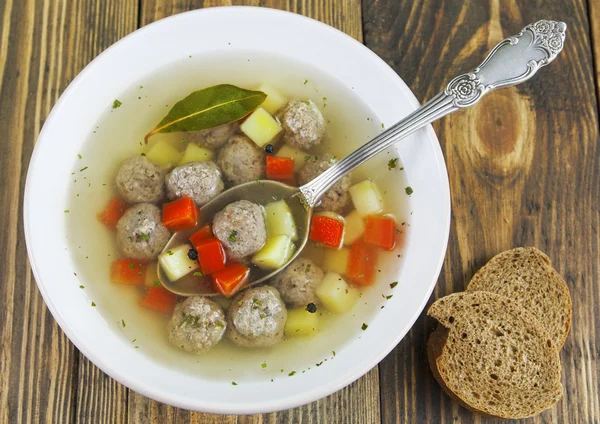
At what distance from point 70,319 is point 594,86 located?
2.27m

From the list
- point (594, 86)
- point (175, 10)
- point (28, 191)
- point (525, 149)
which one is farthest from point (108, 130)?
point (594, 86)

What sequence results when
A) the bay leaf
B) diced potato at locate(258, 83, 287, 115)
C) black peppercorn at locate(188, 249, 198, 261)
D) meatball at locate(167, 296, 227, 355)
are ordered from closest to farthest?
meatball at locate(167, 296, 227, 355), black peppercorn at locate(188, 249, 198, 261), the bay leaf, diced potato at locate(258, 83, 287, 115)

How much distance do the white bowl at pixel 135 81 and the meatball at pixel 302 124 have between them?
0.17m

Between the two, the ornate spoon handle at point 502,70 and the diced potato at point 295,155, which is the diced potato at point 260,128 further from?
the ornate spoon handle at point 502,70

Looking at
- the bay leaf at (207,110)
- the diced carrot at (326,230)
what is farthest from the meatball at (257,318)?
the bay leaf at (207,110)

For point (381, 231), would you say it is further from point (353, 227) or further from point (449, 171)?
point (449, 171)

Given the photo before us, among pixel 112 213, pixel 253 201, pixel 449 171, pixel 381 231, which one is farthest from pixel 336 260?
pixel 112 213

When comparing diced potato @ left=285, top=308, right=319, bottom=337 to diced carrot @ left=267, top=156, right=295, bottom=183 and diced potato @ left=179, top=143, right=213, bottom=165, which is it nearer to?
diced carrot @ left=267, top=156, right=295, bottom=183

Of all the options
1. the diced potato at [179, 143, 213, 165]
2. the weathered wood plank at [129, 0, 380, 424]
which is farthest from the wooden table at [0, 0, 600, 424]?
the diced potato at [179, 143, 213, 165]

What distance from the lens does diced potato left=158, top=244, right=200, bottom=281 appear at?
76.2 inches

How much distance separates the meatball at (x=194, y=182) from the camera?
1951mm

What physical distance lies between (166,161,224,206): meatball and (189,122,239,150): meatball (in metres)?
0.14

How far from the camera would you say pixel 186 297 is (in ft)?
6.44

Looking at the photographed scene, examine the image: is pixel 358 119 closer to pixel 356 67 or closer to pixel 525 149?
pixel 356 67
